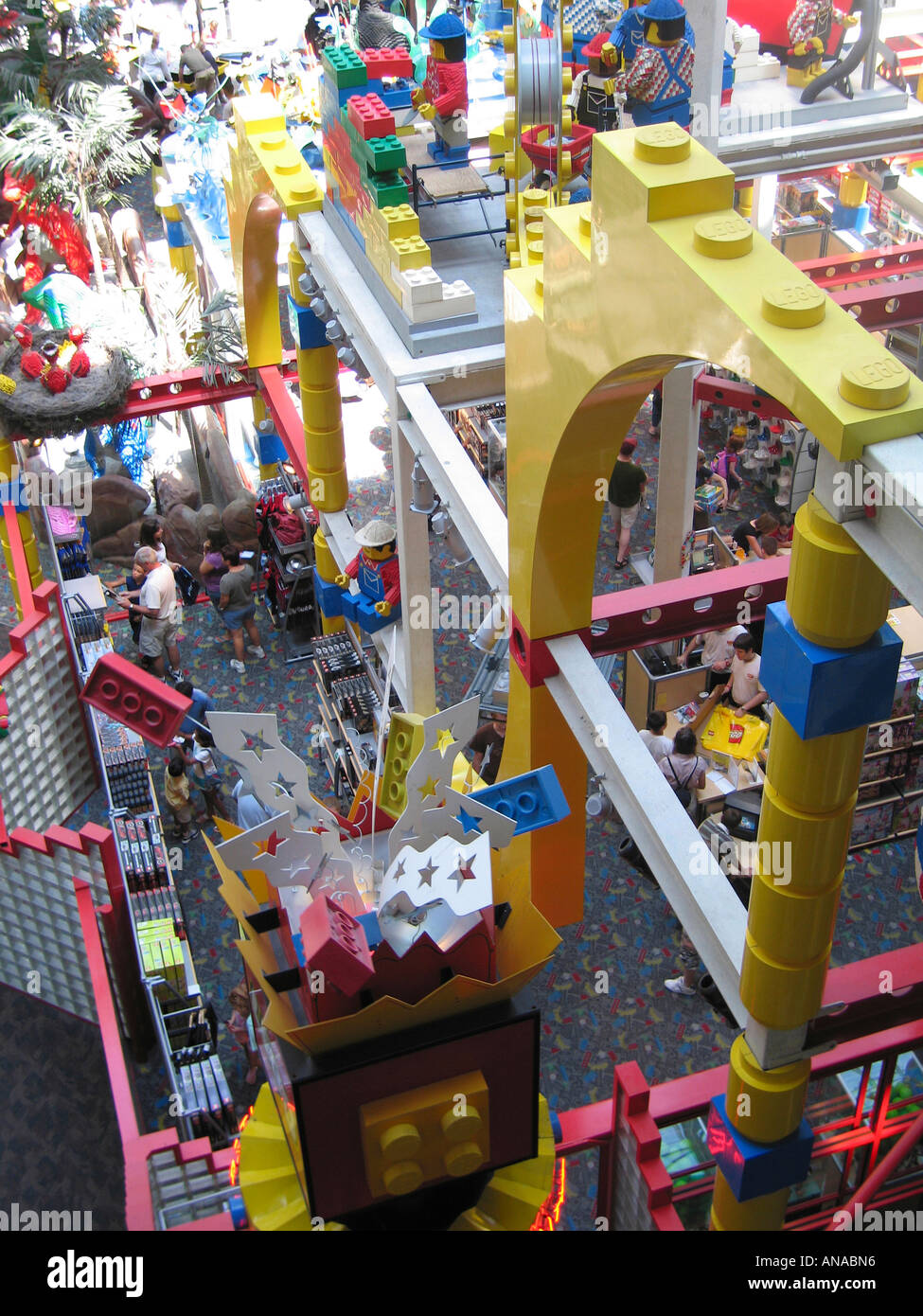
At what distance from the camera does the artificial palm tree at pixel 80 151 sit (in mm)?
14961

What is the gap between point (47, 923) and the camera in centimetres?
832

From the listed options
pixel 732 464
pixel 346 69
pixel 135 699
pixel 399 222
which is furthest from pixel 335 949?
pixel 732 464

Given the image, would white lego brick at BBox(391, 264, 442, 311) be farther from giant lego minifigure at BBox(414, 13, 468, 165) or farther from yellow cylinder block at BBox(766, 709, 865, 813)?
yellow cylinder block at BBox(766, 709, 865, 813)

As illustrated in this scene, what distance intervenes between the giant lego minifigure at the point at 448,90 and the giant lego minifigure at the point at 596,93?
0.97m

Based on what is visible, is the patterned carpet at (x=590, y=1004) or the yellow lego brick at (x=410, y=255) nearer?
the yellow lego brick at (x=410, y=255)

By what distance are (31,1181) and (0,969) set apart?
1.48 meters

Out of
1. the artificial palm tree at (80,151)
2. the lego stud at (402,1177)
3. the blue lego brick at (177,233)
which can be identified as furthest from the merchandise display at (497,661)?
the artificial palm tree at (80,151)

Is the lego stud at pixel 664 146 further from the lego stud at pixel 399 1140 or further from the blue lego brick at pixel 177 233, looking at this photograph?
the blue lego brick at pixel 177 233

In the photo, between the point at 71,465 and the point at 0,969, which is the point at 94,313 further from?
the point at 0,969

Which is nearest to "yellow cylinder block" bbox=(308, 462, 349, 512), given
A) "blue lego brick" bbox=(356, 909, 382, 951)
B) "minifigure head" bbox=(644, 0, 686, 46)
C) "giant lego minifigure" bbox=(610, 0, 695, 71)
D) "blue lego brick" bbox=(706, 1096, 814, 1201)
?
"giant lego minifigure" bbox=(610, 0, 695, 71)

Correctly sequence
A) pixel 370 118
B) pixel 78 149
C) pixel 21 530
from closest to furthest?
pixel 370 118 → pixel 21 530 → pixel 78 149

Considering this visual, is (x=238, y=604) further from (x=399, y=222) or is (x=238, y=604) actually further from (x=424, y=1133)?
(x=424, y=1133)

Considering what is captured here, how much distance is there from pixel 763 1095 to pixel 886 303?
5.29 metres

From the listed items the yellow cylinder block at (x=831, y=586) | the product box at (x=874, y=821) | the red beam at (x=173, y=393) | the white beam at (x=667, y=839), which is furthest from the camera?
the red beam at (x=173, y=393)
